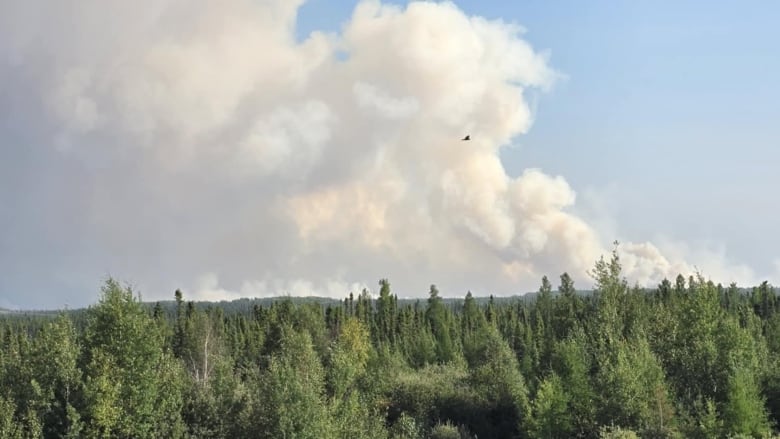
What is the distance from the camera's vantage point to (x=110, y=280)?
5416cm

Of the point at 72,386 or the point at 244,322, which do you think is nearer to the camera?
the point at 72,386

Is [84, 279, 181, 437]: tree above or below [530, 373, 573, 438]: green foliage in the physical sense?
above

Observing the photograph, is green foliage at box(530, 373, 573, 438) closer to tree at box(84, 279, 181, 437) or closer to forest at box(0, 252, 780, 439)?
forest at box(0, 252, 780, 439)

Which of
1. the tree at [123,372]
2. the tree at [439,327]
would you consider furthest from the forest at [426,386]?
the tree at [439,327]

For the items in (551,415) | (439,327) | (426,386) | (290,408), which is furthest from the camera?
(439,327)

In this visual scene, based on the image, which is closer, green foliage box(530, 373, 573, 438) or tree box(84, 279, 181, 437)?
tree box(84, 279, 181, 437)

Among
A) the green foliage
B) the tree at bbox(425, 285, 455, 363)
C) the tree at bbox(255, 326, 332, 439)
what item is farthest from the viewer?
the tree at bbox(425, 285, 455, 363)

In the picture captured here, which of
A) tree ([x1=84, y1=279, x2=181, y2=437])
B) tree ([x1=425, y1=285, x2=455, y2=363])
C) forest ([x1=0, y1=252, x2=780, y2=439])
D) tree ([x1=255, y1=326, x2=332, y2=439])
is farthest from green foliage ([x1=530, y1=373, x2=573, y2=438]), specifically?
tree ([x1=425, y1=285, x2=455, y2=363])

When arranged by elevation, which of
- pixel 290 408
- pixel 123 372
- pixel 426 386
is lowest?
pixel 426 386

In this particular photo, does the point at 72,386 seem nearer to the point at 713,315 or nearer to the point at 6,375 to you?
the point at 6,375

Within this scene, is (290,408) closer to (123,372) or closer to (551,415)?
(123,372)

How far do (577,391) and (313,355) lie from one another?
28.6m

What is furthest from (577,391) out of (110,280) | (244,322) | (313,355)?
(244,322)

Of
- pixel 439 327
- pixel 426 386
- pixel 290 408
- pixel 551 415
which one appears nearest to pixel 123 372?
pixel 290 408
